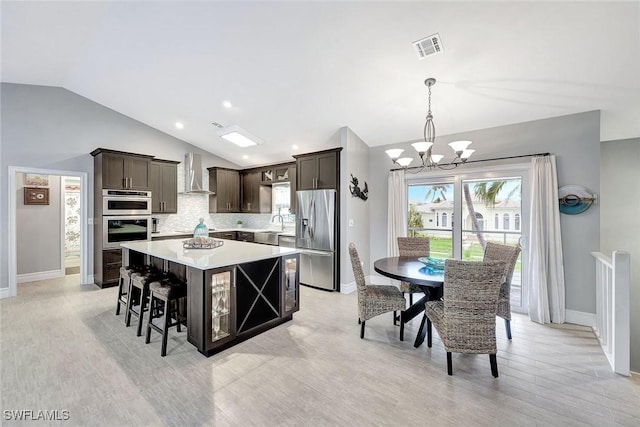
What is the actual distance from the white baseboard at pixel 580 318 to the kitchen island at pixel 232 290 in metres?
3.45

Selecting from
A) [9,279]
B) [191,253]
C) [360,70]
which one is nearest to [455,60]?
[360,70]

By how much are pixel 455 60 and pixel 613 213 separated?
3.76m

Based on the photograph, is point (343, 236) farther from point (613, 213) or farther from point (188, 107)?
point (613, 213)

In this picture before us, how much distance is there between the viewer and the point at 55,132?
484 cm


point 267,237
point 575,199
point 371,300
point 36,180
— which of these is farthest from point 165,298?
point 36,180

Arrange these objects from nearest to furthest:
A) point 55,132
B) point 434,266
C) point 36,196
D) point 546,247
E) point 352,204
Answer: point 434,266 → point 546,247 → point 352,204 → point 55,132 → point 36,196

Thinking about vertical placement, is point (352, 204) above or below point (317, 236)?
above

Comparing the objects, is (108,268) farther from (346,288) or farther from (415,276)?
(415,276)

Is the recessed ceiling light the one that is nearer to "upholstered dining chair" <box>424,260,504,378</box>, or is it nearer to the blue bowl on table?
the blue bowl on table

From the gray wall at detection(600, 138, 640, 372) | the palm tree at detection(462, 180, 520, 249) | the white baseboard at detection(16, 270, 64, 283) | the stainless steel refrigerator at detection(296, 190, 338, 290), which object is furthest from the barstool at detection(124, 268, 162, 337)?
the gray wall at detection(600, 138, 640, 372)

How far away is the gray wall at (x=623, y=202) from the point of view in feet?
13.5

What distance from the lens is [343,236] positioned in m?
4.64

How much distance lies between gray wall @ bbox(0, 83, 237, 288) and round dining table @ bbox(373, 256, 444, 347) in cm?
544

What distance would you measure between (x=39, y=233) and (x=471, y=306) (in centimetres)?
734
